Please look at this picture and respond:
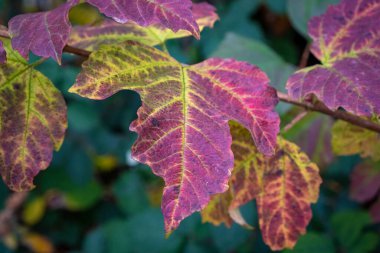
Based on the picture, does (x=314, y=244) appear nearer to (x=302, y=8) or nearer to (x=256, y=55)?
(x=256, y=55)

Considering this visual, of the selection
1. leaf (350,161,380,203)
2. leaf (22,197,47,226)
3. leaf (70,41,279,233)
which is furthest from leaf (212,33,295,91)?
leaf (22,197,47,226)

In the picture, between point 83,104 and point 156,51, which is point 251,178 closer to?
point 156,51

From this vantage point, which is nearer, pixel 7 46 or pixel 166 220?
pixel 166 220

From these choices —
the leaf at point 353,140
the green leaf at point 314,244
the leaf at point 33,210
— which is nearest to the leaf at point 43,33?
the leaf at point 353,140

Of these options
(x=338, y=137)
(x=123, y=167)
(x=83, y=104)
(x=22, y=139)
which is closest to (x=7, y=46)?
(x=22, y=139)

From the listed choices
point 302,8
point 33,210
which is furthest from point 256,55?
point 33,210

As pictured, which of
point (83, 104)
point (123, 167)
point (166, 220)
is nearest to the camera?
point (166, 220)

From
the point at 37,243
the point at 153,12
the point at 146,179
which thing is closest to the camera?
the point at 153,12
